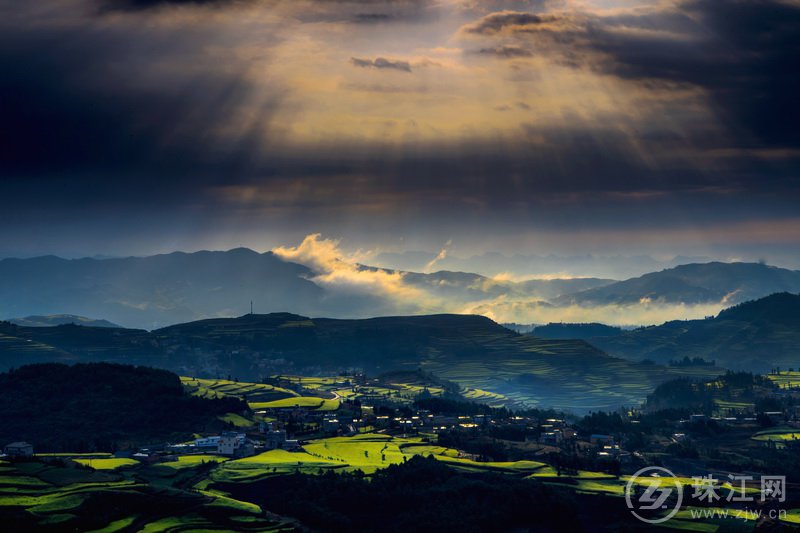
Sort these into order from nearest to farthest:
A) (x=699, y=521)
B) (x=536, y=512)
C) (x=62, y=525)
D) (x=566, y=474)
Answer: (x=62, y=525)
(x=699, y=521)
(x=536, y=512)
(x=566, y=474)

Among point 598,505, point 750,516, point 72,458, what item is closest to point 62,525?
point 72,458

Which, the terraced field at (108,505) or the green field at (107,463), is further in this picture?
the green field at (107,463)

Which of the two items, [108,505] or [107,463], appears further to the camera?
[107,463]

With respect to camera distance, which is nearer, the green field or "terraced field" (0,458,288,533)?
"terraced field" (0,458,288,533)

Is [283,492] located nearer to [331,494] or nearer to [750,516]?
[331,494]

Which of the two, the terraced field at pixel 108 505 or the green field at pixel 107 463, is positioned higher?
the green field at pixel 107 463

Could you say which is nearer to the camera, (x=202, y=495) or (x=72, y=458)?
(x=202, y=495)

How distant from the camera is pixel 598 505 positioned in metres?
172

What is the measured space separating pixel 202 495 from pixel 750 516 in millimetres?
→ 81213

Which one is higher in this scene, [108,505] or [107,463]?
[107,463]

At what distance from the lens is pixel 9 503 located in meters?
149

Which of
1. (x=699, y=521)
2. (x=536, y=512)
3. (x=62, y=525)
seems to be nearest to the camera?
(x=62, y=525)

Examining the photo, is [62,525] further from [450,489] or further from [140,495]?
[450,489]

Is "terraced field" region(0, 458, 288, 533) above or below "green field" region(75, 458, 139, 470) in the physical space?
below
